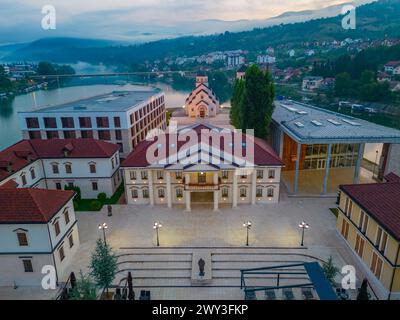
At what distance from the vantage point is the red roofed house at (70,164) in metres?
33.3

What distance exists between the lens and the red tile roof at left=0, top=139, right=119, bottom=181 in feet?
105

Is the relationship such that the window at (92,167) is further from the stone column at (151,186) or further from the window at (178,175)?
the window at (178,175)

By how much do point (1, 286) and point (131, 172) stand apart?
48.2 feet

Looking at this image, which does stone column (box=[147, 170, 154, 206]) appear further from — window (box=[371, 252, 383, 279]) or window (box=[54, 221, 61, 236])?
window (box=[371, 252, 383, 279])

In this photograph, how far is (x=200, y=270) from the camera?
21844 mm

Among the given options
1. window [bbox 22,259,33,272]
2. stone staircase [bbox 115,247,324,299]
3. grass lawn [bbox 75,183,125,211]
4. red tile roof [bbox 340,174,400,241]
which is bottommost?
stone staircase [bbox 115,247,324,299]

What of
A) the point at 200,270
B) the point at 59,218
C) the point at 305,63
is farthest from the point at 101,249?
the point at 305,63

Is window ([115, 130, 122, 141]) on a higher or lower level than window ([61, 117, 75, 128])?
lower

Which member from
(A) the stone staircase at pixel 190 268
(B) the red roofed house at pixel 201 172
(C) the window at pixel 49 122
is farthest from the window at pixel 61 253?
(C) the window at pixel 49 122

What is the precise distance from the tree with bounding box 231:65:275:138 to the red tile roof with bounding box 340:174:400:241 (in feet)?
59.6

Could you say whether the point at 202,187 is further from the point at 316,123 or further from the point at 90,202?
the point at 316,123

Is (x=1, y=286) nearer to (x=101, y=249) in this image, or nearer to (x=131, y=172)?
(x=101, y=249)

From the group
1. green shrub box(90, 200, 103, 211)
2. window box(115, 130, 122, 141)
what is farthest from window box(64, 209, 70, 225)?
window box(115, 130, 122, 141)

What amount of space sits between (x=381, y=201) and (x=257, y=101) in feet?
76.2
